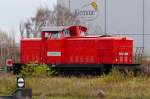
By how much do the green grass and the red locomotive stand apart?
15.4ft

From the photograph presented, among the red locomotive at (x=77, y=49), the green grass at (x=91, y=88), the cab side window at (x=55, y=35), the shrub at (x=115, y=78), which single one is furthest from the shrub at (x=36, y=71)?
the cab side window at (x=55, y=35)

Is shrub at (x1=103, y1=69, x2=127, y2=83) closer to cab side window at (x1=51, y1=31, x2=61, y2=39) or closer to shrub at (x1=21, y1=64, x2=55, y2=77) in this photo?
shrub at (x1=21, y1=64, x2=55, y2=77)

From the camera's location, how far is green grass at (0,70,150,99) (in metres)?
16.1

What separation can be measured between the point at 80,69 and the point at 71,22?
4063 centimetres

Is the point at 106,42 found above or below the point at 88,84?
above

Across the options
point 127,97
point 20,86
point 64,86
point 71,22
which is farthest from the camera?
point 71,22

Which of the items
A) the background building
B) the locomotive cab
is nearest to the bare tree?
the background building

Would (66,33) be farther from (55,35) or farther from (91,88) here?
(91,88)

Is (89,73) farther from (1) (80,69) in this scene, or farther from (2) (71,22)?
(2) (71,22)

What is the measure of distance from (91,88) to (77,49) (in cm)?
918

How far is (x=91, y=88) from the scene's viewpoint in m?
17.5

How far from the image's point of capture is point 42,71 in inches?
878

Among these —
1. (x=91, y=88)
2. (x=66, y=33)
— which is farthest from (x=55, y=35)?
(x=91, y=88)

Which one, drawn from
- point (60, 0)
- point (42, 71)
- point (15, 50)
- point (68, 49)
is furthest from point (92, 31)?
point (42, 71)
